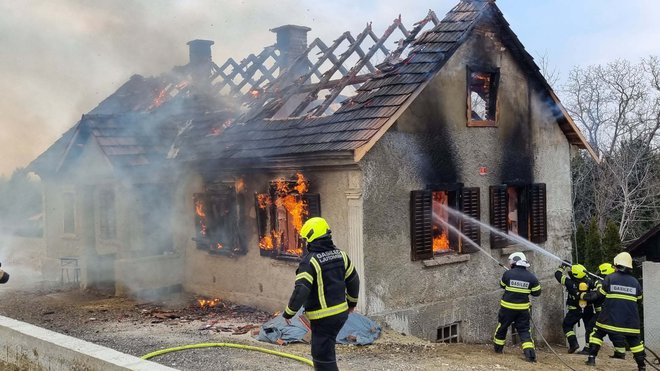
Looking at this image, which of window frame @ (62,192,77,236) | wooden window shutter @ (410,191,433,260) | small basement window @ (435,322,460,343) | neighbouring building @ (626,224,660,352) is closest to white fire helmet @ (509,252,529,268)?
wooden window shutter @ (410,191,433,260)

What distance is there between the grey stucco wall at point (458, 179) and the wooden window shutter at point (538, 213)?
0.25 m

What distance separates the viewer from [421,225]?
460 inches

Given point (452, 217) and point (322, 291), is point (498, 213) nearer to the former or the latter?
point (452, 217)

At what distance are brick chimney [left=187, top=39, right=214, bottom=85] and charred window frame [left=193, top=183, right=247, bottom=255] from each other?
17.9 feet

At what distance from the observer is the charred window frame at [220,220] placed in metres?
13.4

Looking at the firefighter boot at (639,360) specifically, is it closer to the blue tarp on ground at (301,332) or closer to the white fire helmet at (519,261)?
the white fire helmet at (519,261)

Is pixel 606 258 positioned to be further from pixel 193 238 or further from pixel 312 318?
pixel 312 318

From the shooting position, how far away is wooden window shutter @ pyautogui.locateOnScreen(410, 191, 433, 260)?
11555 mm

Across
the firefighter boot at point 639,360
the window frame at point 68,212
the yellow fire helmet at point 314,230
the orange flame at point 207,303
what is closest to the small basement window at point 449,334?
the firefighter boot at point 639,360

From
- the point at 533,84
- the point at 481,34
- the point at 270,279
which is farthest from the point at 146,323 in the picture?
the point at 533,84

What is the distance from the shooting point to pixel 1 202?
1458 inches

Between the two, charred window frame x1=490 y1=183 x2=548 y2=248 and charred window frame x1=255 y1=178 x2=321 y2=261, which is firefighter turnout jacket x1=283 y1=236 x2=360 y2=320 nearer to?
charred window frame x1=255 y1=178 x2=321 y2=261

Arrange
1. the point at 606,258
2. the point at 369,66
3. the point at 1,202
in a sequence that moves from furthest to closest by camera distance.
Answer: the point at 1,202 → the point at 606,258 → the point at 369,66

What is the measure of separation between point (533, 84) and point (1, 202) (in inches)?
1292
